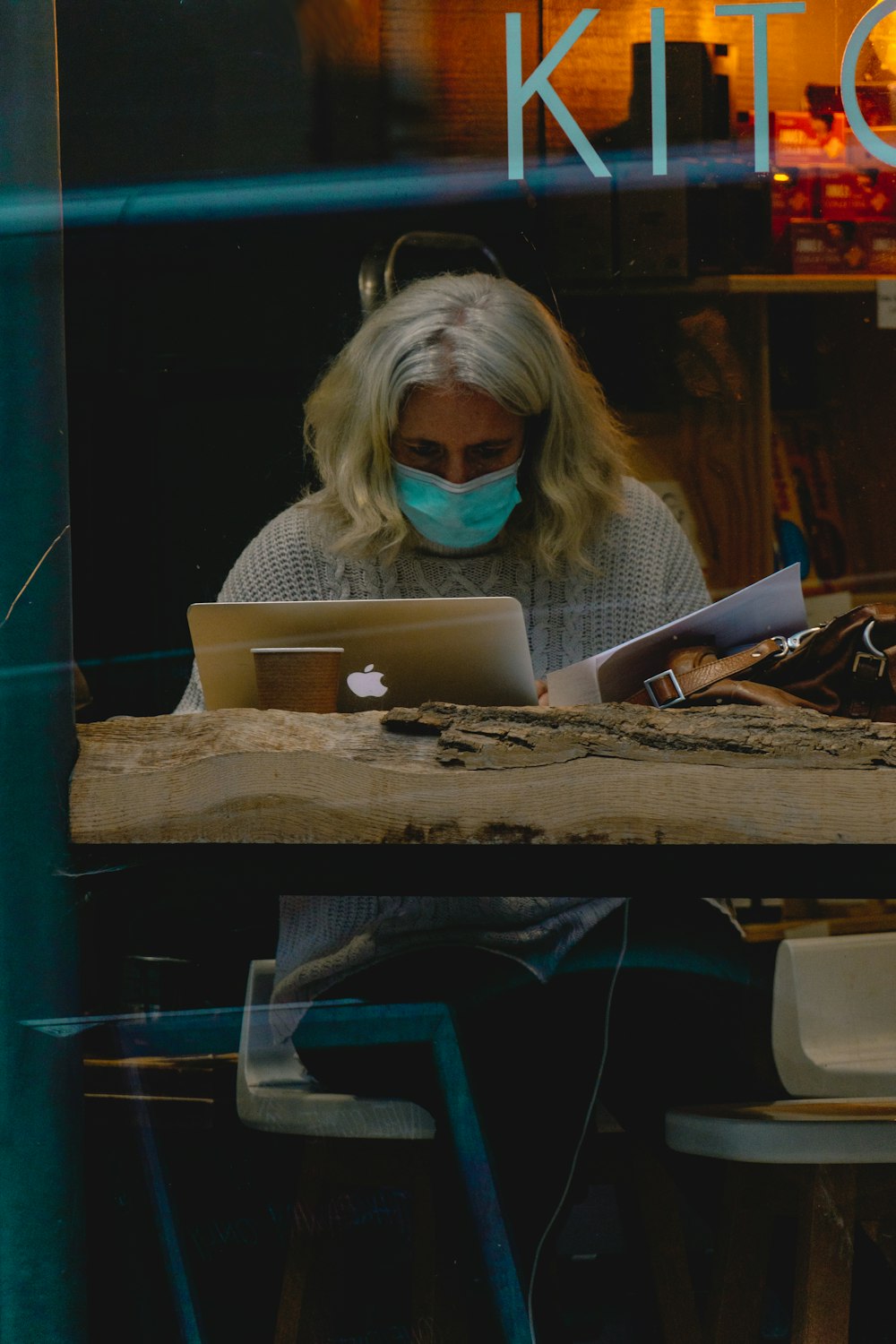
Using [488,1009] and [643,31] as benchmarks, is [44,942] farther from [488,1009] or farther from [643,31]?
[643,31]

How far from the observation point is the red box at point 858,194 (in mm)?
1844

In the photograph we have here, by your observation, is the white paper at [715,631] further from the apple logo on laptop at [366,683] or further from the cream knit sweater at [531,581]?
the cream knit sweater at [531,581]

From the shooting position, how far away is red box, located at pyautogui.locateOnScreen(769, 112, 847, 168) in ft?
5.77

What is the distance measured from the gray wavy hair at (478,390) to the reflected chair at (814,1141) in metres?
0.62

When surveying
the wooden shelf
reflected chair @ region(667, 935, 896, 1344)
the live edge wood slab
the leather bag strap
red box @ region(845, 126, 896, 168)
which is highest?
red box @ region(845, 126, 896, 168)

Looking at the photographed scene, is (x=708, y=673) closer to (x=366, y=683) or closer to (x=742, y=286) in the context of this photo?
(x=366, y=683)

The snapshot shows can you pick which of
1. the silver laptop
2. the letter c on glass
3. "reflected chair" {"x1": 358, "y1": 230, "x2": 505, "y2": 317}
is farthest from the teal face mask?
the letter c on glass

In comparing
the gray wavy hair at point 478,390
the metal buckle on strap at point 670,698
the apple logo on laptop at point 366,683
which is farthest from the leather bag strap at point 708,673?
the gray wavy hair at point 478,390

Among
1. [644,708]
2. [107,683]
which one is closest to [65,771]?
[644,708]

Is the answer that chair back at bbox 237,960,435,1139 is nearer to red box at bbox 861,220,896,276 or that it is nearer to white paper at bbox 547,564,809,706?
white paper at bbox 547,564,809,706

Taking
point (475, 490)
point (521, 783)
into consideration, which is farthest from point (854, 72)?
point (521, 783)

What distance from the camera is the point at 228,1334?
1334mm

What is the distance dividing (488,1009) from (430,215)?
3.69 feet

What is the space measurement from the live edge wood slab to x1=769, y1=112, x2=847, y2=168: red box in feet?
3.61
